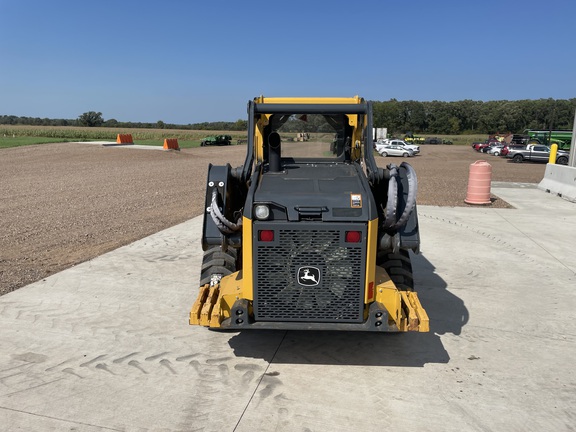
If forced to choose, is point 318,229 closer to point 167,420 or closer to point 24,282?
point 167,420

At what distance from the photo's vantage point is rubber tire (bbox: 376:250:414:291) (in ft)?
16.7

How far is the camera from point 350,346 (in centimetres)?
485

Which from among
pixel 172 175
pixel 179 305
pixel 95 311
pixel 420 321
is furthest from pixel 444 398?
pixel 172 175

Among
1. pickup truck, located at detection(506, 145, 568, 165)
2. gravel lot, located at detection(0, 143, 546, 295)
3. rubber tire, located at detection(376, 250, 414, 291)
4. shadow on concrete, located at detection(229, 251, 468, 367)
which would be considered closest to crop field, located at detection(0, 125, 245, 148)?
gravel lot, located at detection(0, 143, 546, 295)

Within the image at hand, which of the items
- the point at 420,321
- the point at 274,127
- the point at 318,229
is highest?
the point at 274,127

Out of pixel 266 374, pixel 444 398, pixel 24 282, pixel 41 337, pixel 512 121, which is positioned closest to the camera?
pixel 444 398

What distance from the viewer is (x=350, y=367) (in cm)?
445

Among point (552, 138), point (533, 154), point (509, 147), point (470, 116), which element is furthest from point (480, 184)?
point (470, 116)

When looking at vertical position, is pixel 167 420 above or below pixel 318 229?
→ below

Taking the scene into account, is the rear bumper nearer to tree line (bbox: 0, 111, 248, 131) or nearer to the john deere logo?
the john deere logo

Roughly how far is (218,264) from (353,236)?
1734mm

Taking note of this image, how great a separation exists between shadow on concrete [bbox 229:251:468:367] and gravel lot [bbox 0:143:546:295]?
3.51 metres

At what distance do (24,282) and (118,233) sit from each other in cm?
313

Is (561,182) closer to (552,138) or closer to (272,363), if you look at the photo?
(272,363)
